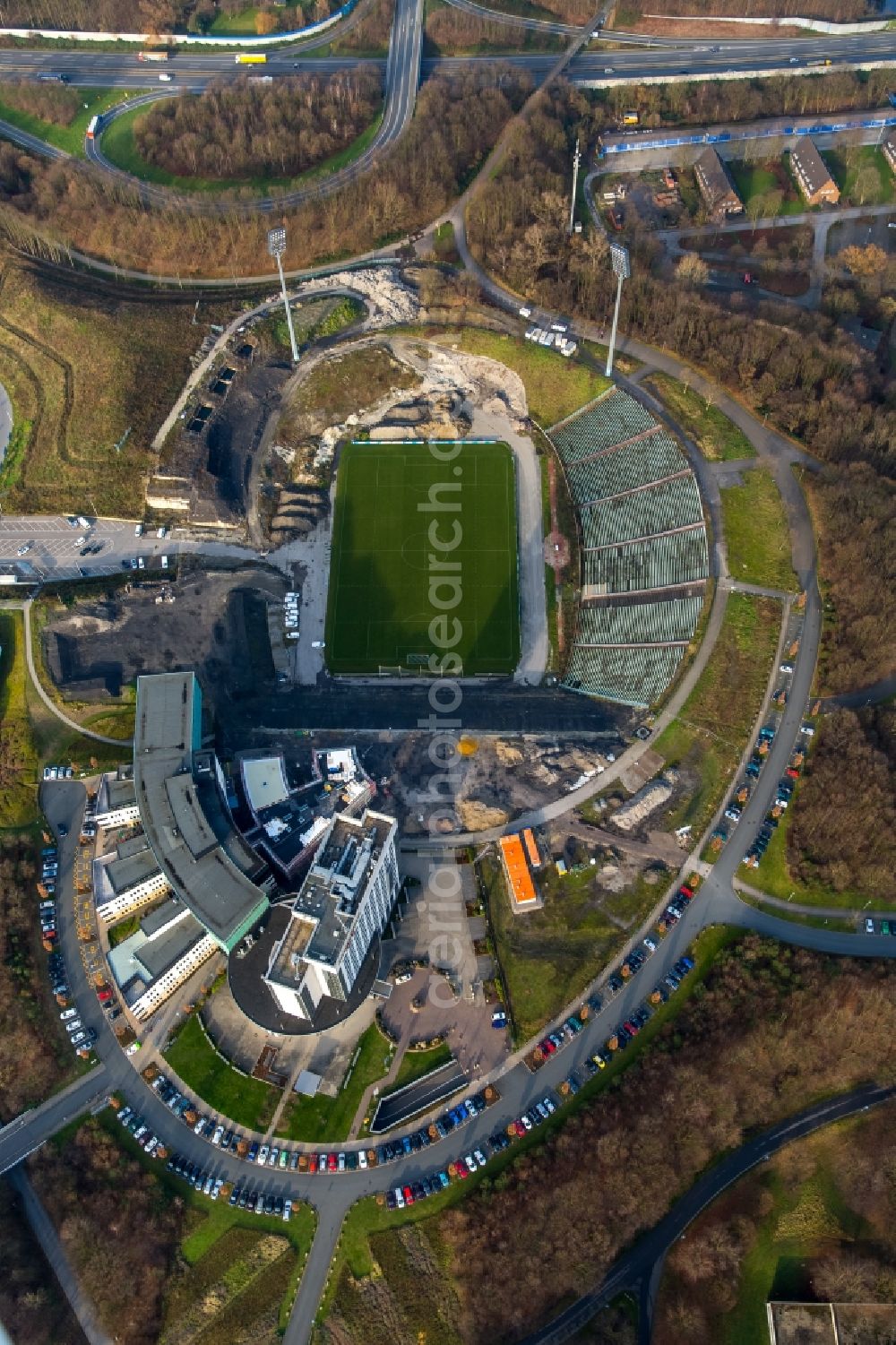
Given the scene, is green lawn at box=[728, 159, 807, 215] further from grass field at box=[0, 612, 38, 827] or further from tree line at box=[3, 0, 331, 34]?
grass field at box=[0, 612, 38, 827]

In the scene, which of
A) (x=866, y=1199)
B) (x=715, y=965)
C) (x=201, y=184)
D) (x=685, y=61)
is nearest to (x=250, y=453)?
(x=201, y=184)

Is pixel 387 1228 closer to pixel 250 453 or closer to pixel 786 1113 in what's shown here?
pixel 786 1113

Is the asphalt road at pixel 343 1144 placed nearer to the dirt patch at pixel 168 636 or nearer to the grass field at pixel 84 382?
the dirt patch at pixel 168 636

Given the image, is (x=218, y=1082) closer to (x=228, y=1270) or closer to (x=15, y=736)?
(x=228, y=1270)

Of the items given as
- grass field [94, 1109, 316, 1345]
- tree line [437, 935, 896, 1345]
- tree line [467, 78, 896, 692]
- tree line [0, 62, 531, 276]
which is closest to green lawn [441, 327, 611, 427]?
tree line [467, 78, 896, 692]

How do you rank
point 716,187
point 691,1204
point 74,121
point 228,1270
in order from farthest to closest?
point 74,121 → point 716,187 → point 691,1204 → point 228,1270

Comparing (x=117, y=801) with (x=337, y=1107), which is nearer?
(x=337, y=1107)

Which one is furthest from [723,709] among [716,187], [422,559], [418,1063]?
[716,187]

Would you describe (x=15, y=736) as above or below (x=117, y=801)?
above
